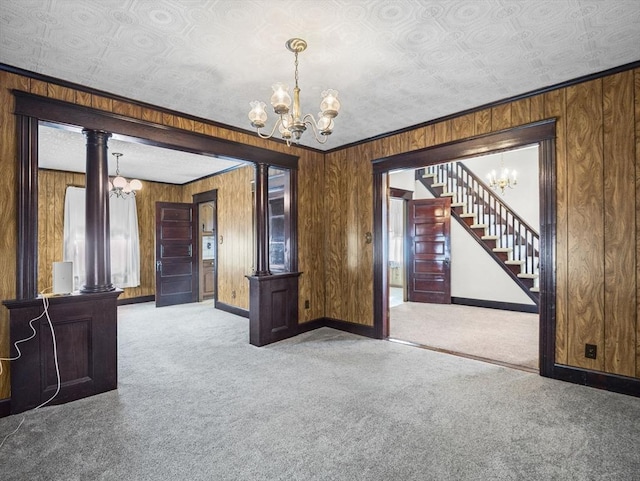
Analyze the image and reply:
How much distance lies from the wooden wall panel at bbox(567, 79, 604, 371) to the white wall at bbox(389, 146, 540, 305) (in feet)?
11.2

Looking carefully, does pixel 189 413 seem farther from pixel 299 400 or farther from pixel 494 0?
pixel 494 0

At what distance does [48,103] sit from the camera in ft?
9.14

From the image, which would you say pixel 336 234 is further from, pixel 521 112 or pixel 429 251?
pixel 429 251

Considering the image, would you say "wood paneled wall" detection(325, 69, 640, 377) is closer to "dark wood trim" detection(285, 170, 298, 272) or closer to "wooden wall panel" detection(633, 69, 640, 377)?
"wooden wall panel" detection(633, 69, 640, 377)

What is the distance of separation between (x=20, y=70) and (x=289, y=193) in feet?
9.60

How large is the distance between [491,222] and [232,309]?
536 centimetres

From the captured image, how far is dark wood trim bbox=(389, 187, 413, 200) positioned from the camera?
6.87 meters

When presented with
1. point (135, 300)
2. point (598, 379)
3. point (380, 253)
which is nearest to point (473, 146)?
point (380, 253)

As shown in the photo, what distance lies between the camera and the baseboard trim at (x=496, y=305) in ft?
19.5

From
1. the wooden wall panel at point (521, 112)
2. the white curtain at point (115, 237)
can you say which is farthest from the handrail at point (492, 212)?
the white curtain at point (115, 237)

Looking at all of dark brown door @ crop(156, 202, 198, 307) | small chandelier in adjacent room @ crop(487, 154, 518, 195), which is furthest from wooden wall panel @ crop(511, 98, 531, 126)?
dark brown door @ crop(156, 202, 198, 307)

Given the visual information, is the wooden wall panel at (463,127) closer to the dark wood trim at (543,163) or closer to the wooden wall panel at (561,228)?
the dark wood trim at (543,163)

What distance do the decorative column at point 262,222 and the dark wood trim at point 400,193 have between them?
10.6ft

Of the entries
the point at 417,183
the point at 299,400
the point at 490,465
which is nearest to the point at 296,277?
the point at 299,400
